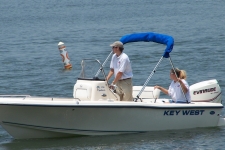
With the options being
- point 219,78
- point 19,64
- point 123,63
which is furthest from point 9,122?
point 19,64

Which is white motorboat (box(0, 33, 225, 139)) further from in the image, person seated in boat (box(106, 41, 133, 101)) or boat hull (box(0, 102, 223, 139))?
person seated in boat (box(106, 41, 133, 101))

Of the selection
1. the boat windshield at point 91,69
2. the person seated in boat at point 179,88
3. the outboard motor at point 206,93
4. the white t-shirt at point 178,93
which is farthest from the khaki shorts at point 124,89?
the outboard motor at point 206,93

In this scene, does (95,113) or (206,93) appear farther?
(206,93)

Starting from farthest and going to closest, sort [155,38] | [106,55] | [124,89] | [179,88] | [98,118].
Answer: [106,55] → [155,38] → [179,88] → [124,89] → [98,118]

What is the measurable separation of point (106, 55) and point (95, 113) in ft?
40.2

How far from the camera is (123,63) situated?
12422 millimetres

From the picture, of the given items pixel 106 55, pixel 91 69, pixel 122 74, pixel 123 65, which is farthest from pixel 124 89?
pixel 106 55

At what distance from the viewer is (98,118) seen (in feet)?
40.4

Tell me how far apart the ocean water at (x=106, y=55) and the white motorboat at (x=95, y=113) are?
19 cm

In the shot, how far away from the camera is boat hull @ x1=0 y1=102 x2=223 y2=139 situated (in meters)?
12.0

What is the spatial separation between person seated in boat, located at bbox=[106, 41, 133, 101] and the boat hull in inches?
16.3

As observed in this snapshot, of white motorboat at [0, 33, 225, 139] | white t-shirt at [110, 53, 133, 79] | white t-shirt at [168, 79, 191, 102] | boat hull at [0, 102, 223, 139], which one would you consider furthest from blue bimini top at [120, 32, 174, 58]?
boat hull at [0, 102, 223, 139]

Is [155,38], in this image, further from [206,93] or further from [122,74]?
[206,93]

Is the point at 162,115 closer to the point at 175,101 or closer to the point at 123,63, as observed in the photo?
the point at 175,101
